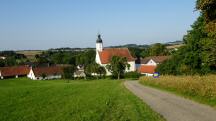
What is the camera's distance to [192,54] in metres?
40.8

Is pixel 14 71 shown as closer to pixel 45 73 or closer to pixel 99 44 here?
pixel 45 73

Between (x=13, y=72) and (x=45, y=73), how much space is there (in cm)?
1746

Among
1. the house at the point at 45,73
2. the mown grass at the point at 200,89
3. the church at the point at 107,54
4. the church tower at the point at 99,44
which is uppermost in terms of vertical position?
the church tower at the point at 99,44

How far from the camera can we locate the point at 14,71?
121 meters

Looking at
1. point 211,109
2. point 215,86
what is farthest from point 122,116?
point 215,86

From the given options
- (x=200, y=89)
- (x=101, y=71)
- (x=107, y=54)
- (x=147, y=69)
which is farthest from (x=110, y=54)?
(x=200, y=89)

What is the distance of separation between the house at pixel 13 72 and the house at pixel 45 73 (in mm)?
11242

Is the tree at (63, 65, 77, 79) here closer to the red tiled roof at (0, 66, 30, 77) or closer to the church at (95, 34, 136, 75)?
the church at (95, 34, 136, 75)

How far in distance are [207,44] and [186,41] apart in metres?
15.8

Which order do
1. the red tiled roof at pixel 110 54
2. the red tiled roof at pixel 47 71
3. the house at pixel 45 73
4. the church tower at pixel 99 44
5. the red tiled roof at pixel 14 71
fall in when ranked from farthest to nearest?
the red tiled roof at pixel 14 71, the red tiled roof at pixel 47 71, the house at pixel 45 73, the church tower at pixel 99 44, the red tiled roof at pixel 110 54

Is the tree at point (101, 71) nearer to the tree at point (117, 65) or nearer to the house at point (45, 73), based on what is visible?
the tree at point (117, 65)

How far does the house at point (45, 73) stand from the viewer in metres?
108

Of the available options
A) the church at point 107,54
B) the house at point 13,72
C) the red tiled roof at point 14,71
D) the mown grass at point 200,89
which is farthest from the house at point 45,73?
the mown grass at point 200,89

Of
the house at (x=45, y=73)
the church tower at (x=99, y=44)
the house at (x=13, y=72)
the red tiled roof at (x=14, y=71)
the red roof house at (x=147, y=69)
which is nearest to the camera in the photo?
the red roof house at (x=147, y=69)
